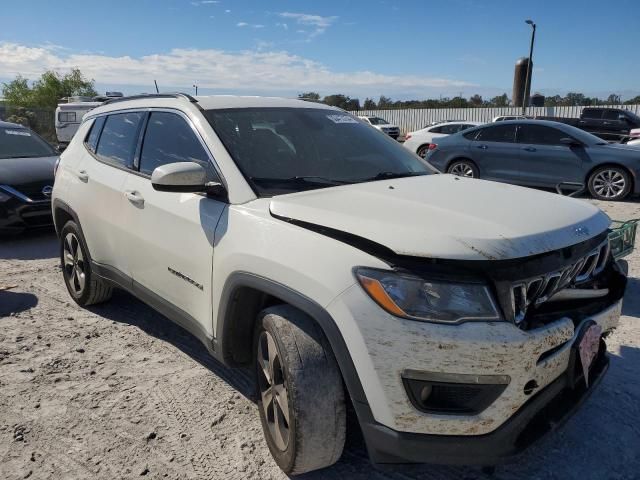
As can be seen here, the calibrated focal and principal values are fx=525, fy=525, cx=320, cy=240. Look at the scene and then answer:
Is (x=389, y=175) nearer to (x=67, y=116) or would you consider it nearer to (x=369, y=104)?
(x=67, y=116)

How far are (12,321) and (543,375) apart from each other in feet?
13.2

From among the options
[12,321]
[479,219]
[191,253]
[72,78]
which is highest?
[72,78]

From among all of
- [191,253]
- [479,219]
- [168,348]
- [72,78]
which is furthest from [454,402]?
[72,78]

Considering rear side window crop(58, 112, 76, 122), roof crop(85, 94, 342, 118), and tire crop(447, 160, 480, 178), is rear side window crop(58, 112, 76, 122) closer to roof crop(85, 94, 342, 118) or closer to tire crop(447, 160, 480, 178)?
tire crop(447, 160, 480, 178)

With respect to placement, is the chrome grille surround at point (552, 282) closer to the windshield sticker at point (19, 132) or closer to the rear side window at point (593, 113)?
the windshield sticker at point (19, 132)

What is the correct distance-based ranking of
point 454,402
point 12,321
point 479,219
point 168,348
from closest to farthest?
point 454,402 < point 479,219 < point 168,348 < point 12,321

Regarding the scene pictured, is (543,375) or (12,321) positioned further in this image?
(12,321)

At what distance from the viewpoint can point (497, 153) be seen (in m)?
10.6

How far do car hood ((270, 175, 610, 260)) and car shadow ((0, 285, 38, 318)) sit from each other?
3.22 metres

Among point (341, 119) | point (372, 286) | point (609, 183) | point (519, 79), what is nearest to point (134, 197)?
point (341, 119)

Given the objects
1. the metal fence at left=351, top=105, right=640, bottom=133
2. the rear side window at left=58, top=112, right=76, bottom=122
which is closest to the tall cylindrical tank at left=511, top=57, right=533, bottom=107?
the metal fence at left=351, top=105, right=640, bottom=133

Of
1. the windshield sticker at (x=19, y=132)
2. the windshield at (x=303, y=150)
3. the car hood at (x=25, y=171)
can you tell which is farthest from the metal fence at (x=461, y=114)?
the windshield at (x=303, y=150)

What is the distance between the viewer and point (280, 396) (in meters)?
2.34

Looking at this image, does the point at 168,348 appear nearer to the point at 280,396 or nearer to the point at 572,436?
the point at 280,396
